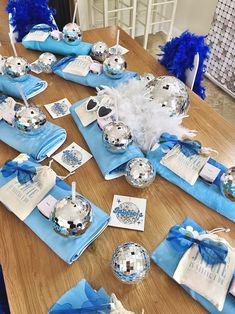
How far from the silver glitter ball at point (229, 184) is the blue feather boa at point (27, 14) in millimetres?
1074

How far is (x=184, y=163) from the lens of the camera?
79 centimetres

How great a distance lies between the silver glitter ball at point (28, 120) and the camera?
83cm

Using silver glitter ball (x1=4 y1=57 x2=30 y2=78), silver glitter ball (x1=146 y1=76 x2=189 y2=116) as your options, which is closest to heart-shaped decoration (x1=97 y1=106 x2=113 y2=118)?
silver glitter ball (x1=146 y1=76 x2=189 y2=116)

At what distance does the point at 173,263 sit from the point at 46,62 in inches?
34.2

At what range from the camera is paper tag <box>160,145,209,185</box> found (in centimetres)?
76

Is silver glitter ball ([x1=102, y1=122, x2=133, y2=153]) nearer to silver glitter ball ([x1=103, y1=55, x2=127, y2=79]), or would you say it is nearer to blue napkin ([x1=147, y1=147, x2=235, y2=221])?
blue napkin ([x1=147, y1=147, x2=235, y2=221])

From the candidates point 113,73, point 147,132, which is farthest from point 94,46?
point 147,132

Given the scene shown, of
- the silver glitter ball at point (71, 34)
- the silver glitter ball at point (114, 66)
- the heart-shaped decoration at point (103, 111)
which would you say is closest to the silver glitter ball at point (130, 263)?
the heart-shaped decoration at point (103, 111)

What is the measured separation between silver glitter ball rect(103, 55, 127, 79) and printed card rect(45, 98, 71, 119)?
18 centimetres

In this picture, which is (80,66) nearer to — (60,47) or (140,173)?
(60,47)

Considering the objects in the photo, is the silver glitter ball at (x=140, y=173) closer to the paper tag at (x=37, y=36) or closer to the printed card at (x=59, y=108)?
the printed card at (x=59, y=108)

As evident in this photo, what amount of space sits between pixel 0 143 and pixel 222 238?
68 centimetres

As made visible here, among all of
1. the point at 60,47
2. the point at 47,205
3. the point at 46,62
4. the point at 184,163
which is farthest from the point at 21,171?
the point at 60,47

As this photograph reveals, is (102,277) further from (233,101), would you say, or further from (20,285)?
(233,101)
